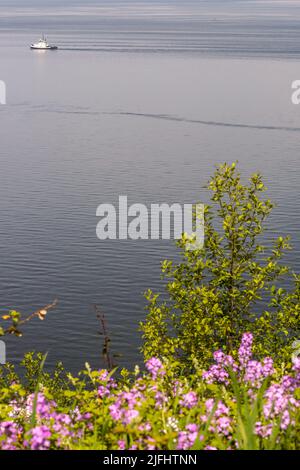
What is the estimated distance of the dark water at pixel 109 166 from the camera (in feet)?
175

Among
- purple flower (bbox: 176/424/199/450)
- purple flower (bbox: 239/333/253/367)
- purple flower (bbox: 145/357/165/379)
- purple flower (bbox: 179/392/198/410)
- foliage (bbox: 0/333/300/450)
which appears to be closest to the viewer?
purple flower (bbox: 176/424/199/450)

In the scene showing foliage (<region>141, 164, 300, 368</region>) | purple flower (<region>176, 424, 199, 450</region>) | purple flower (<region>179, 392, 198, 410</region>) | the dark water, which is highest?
the dark water

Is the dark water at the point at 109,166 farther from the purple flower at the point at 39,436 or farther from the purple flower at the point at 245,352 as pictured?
the purple flower at the point at 39,436

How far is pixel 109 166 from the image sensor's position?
316ft

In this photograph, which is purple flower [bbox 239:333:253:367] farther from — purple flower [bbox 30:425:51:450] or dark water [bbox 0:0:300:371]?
dark water [bbox 0:0:300:371]

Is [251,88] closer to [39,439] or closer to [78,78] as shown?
[78,78]

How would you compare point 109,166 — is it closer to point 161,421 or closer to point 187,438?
point 161,421

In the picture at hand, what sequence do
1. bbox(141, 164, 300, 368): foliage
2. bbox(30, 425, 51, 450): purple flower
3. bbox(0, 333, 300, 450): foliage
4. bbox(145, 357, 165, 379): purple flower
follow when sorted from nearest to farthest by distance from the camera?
bbox(30, 425, 51, 450): purple flower
bbox(0, 333, 300, 450): foliage
bbox(145, 357, 165, 379): purple flower
bbox(141, 164, 300, 368): foliage

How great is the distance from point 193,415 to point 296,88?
15043 centimetres

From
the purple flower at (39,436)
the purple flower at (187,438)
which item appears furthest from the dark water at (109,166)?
the purple flower at (39,436)

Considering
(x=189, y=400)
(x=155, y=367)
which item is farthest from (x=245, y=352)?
(x=189, y=400)

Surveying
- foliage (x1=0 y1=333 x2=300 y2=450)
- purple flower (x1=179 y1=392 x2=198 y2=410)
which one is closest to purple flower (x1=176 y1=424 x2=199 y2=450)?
foliage (x1=0 y1=333 x2=300 y2=450)

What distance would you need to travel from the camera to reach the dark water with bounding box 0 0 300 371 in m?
53.4

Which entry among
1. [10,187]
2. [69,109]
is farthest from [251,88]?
[10,187]
